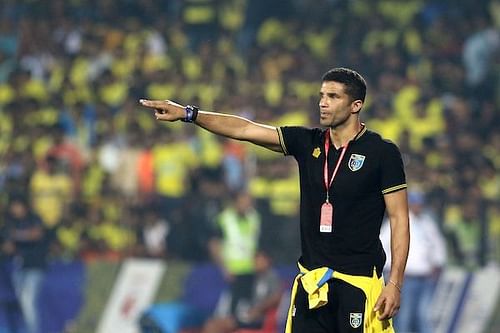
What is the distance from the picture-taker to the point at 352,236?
317 inches

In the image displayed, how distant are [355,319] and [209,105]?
11871mm

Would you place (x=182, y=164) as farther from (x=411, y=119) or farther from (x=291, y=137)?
(x=291, y=137)

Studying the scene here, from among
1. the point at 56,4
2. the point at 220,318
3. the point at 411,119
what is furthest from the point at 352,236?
the point at 56,4

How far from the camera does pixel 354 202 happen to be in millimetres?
8062

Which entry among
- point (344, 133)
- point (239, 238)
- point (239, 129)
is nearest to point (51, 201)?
point (239, 238)

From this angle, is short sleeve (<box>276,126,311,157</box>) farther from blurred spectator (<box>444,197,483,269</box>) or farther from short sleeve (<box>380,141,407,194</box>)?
blurred spectator (<box>444,197,483,269</box>)

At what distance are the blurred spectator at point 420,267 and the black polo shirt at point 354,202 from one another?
6529mm

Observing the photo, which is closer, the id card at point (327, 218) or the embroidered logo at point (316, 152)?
A: the id card at point (327, 218)

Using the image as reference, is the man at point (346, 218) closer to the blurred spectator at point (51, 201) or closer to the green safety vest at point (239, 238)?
the green safety vest at point (239, 238)

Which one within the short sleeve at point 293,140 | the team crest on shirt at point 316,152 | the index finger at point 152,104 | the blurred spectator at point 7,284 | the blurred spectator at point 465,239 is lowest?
the blurred spectator at point 7,284

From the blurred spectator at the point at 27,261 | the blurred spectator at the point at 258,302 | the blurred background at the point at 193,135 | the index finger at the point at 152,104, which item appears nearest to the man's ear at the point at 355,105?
the index finger at the point at 152,104

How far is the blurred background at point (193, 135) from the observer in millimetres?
15562

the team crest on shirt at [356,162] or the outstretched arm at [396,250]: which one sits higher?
the team crest on shirt at [356,162]

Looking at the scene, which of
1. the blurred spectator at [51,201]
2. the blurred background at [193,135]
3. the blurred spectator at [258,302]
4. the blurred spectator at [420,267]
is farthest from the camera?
the blurred spectator at [51,201]
